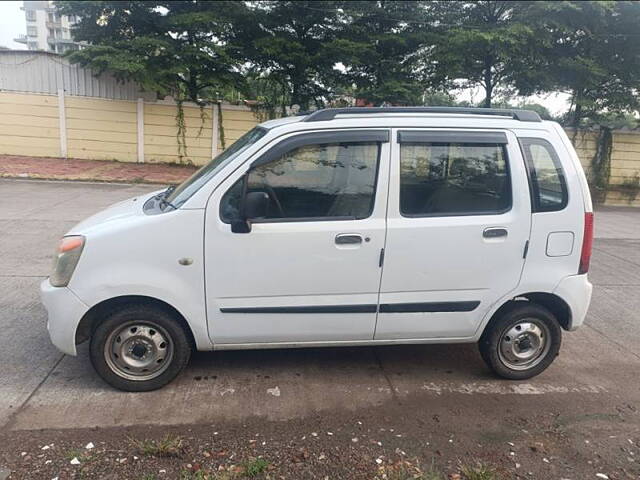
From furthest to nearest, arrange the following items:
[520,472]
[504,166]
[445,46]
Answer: [445,46] → [504,166] → [520,472]

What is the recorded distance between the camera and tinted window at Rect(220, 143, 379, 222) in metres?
3.29

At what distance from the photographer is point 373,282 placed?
3.35 meters

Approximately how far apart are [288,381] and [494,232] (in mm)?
1853

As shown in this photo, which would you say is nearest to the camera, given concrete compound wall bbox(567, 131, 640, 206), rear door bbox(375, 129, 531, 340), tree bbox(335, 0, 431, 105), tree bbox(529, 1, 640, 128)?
rear door bbox(375, 129, 531, 340)

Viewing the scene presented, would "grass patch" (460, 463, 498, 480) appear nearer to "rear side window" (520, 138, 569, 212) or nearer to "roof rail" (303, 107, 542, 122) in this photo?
"rear side window" (520, 138, 569, 212)

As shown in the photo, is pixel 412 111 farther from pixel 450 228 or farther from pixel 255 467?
pixel 255 467

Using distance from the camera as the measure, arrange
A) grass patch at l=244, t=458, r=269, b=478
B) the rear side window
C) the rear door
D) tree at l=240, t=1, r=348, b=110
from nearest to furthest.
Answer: grass patch at l=244, t=458, r=269, b=478 → the rear door → the rear side window → tree at l=240, t=1, r=348, b=110

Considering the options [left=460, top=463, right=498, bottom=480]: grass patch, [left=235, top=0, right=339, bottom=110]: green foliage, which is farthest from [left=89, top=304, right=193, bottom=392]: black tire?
[left=235, top=0, right=339, bottom=110]: green foliage

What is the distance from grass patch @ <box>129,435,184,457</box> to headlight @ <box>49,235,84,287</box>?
1131 millimetres

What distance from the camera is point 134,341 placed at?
3.29 metres

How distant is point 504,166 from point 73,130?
50.2 ft

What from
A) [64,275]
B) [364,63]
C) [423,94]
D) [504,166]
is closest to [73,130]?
[364,63]

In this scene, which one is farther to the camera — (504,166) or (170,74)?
(170,74)

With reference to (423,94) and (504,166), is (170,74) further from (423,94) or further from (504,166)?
(504,166)
